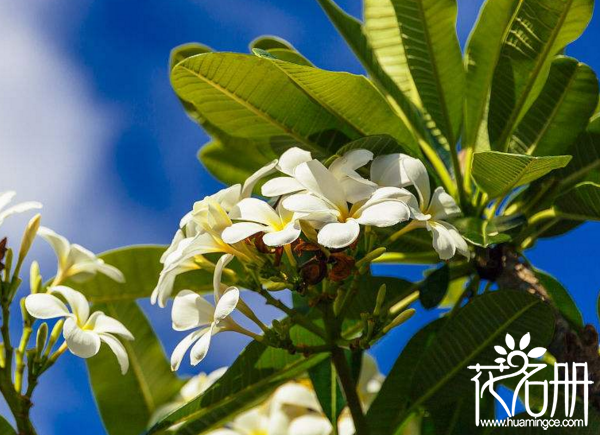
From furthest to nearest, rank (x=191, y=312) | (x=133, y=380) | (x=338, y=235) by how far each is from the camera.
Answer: (x=133, y=380) → (x=191, y=312) → (x=338, y=235)

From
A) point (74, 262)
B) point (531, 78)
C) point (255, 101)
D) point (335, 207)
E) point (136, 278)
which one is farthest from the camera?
point (136, 278)

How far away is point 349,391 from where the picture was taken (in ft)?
4.91

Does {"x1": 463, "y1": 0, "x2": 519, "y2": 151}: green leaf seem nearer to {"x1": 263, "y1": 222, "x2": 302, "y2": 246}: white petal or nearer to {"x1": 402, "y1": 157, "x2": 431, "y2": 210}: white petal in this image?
{"x1": 402, "y1": 157, "x2": 431, "y2": 210}: white petal

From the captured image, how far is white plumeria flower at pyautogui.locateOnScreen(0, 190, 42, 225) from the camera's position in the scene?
164cm

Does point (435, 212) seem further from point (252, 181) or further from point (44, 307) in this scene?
point (44, 307)

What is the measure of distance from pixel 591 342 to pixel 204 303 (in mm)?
888

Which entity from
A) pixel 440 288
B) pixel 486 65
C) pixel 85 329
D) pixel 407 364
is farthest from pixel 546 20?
pixel 85 329

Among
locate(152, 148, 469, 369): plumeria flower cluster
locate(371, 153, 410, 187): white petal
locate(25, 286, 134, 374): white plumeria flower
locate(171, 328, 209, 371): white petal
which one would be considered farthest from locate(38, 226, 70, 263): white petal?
locate(371, 153, 410, 187): white petal

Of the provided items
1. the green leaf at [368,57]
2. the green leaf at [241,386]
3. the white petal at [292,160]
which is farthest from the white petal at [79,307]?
the green leaf at [368,57]

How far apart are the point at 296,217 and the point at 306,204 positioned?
0.03 metres

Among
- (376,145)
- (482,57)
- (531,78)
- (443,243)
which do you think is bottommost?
(443,243)

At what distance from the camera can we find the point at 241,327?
1.49 meters

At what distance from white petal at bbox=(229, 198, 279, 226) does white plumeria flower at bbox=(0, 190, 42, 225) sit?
1.71 feet

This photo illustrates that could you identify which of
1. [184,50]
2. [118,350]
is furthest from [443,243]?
[184,50]
